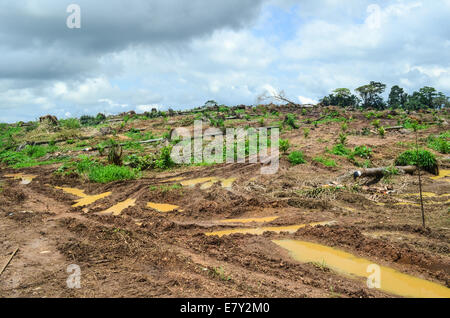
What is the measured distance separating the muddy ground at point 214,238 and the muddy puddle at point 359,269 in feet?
0.56

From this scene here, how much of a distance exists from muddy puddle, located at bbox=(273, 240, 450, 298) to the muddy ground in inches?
6.7

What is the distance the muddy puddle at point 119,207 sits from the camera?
7.68 m

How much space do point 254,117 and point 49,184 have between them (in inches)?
772

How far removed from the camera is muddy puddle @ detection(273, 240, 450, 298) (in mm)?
3865

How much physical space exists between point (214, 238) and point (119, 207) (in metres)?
3.90

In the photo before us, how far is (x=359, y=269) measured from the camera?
4.45 metres

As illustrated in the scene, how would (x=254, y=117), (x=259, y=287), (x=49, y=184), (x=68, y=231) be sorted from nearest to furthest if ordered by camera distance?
(x=259, y=287), (x=68, y=231), (x=49, y=184), (x=254, y=117)

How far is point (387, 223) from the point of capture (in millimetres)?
6039

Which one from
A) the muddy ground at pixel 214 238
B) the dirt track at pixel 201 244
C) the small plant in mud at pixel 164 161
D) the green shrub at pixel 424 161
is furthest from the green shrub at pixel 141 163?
the green shrub at pixel 424 161

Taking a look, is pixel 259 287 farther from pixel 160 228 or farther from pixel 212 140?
pixel 212 140

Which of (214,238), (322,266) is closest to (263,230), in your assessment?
(214,238)

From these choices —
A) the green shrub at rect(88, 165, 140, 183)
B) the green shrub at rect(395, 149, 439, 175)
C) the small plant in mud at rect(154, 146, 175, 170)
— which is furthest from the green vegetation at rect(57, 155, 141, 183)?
the green shrub at rect(395, 149, 439, 175)

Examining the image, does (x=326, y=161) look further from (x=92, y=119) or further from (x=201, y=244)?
(x=92, y=119)
